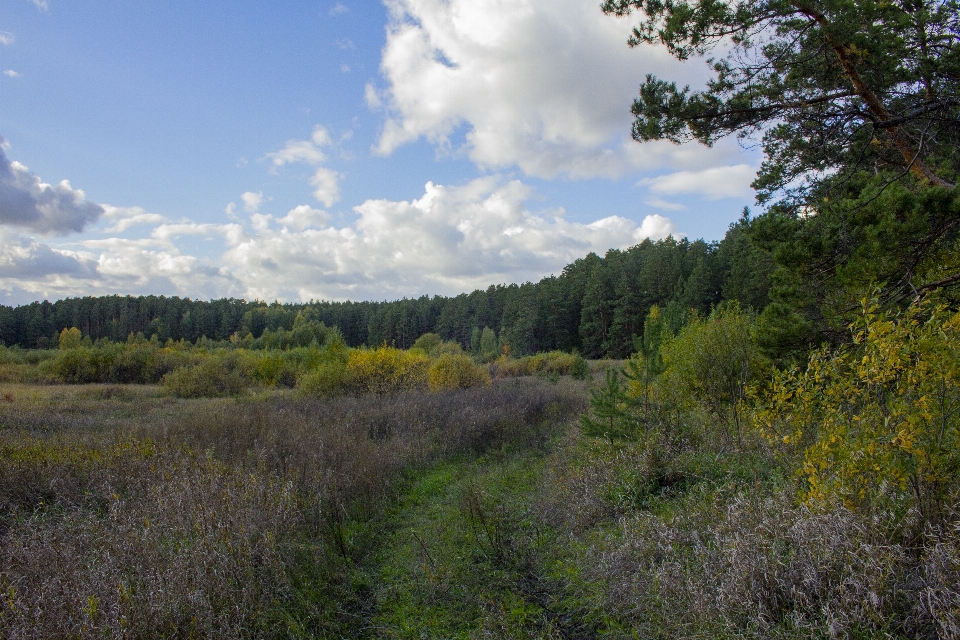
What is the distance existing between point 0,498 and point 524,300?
2010 inches

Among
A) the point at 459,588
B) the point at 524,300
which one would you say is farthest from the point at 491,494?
the point at 524,300

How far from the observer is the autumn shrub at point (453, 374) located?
2086 cm

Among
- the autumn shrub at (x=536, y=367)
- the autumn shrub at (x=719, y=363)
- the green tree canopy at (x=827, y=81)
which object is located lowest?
the autumn shrub at (x=536, y=367)

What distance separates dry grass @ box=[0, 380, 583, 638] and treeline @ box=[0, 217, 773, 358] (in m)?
14.9

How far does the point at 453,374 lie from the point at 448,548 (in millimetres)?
15655

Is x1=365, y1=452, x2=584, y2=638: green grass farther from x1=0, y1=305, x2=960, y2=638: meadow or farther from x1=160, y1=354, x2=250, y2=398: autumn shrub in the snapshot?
x1=160, y1=354, x2=250, y2=398: autumn shrub

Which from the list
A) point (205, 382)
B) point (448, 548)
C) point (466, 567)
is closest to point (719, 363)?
point (448, 548)

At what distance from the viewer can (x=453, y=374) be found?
829 inches

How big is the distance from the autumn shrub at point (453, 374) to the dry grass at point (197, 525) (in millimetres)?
10241

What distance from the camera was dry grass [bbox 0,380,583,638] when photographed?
135 inches

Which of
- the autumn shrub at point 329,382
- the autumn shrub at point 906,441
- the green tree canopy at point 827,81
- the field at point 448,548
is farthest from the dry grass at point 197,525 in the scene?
the autumn shrub at point 329,382

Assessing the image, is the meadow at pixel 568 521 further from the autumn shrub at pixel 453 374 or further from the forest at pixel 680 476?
the autumn shrub at pixel 453 374

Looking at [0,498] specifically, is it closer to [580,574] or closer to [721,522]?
[580,574]

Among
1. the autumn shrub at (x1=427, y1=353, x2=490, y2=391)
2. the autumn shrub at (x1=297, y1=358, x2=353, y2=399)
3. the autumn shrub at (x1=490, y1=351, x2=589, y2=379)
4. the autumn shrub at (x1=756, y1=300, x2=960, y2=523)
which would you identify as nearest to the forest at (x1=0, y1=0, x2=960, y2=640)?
the autumn shrub at (x1=756, y1=300, x2=960, y2=523)
